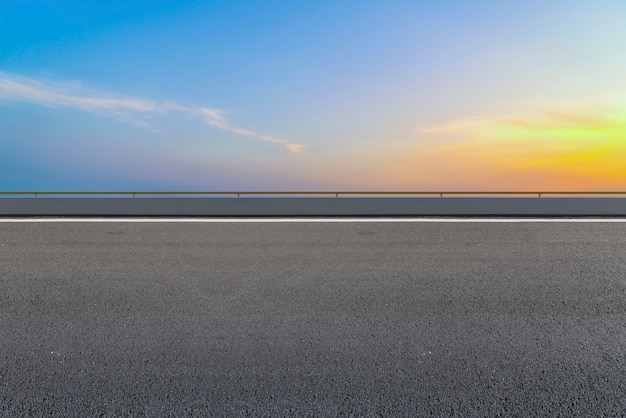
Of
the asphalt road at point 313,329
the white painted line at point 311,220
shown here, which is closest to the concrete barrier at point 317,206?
the white painted line at point 311,220

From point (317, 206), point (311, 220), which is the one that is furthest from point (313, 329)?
point (317, 206)

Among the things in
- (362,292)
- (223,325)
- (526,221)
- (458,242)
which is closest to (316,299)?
(362,292)

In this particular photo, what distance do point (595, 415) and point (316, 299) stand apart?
122 inches

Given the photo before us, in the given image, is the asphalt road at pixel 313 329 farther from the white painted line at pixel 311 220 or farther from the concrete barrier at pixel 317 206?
the concrete barrier at pixel 317 206

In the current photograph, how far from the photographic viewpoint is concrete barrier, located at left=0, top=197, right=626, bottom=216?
41.9ft

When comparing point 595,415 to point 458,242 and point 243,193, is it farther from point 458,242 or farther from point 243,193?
point 243,193

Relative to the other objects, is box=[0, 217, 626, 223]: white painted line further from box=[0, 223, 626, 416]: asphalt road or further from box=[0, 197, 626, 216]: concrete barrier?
box=[0, 223, 626, 416]: asphalt road

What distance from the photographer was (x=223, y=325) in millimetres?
4621

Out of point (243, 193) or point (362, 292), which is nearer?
point (362, 292)

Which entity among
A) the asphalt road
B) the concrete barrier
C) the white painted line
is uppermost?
the concrete barrier

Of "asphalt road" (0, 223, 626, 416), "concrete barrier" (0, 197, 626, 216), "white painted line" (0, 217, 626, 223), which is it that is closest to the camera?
"asphalt road" (0, 223, 626, 416)

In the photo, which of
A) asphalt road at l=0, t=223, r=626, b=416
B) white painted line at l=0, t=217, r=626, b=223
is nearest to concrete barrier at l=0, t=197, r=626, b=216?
white painted line at l=0, t=217, r=626, b=223

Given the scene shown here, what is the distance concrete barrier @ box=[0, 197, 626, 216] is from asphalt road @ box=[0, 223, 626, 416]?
4243mm

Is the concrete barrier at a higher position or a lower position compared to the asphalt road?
Result: higher
